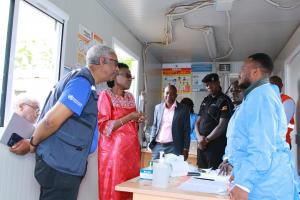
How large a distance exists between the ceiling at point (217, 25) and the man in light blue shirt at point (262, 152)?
6.18 feet

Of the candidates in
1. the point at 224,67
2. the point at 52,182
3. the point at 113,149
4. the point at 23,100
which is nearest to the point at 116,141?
the point at 113,149

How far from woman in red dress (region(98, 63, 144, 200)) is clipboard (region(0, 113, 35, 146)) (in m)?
0.82

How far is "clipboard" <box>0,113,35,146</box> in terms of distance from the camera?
1.41m

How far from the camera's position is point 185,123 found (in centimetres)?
319

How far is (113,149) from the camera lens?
2299 mm

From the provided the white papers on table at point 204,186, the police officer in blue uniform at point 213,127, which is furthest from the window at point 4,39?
the police officer in blue uniform at point 213,127

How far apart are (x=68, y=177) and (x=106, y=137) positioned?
0.91 m

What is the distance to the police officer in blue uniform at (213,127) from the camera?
288 cm

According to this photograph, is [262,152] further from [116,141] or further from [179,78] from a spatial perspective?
[179,78]

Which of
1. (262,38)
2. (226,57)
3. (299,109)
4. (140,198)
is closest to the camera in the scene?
(140,198)

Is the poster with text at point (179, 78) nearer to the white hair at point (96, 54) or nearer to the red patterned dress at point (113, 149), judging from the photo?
the red patterned dress at point (113, 149)

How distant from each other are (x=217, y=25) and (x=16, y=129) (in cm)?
294

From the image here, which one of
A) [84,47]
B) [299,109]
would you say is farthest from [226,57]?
[84,47]

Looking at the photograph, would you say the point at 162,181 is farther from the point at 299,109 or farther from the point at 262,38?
the point at 262,38
